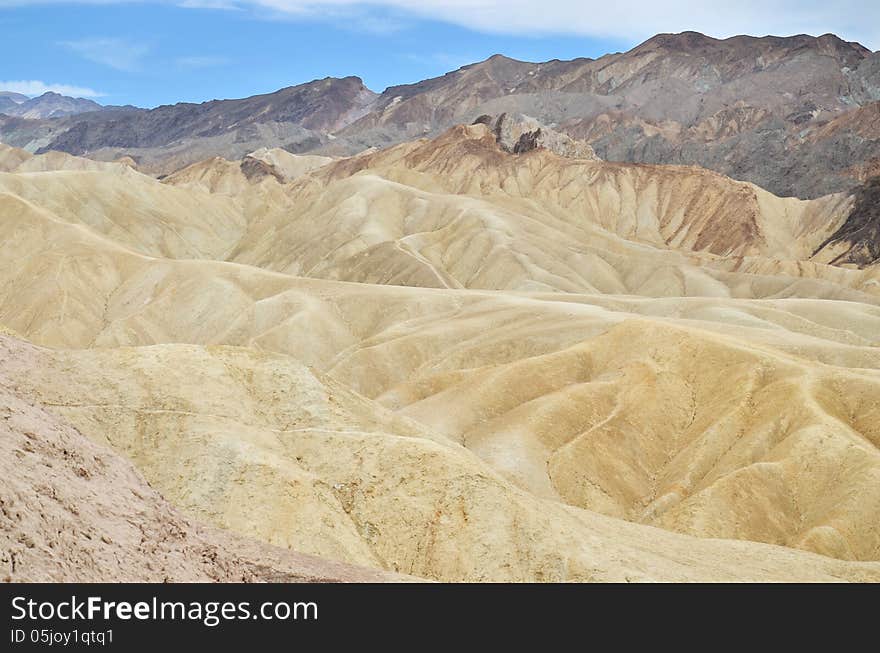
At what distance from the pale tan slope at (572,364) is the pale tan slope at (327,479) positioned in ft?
45.3

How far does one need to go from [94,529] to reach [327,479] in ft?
43.4

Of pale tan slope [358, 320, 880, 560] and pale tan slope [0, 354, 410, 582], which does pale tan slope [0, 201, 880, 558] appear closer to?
pale tan slope [358, 320, 880, 560]

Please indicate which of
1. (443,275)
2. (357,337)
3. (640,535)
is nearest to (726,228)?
(443,275)

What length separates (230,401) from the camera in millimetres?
32312

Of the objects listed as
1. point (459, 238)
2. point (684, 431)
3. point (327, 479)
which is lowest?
point (327, 479)

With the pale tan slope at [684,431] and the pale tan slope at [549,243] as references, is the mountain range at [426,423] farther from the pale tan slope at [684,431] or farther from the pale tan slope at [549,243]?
the pale tan slope at [549,243]

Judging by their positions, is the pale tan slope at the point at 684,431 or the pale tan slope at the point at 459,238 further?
the pale tan slope at the point at 459,238

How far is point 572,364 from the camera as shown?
217 ft

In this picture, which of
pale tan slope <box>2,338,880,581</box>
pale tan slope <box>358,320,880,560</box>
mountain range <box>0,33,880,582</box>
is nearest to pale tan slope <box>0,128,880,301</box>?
mountain range <box>0,33,880,582</box>

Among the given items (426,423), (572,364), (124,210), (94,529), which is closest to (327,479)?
(94,529)

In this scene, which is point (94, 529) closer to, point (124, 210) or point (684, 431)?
point (684, 431)

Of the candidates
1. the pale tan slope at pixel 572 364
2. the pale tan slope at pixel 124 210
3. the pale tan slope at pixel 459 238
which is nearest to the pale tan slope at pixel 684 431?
the pale tan slope at pixel 572 364

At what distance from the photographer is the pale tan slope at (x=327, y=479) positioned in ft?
89.4
